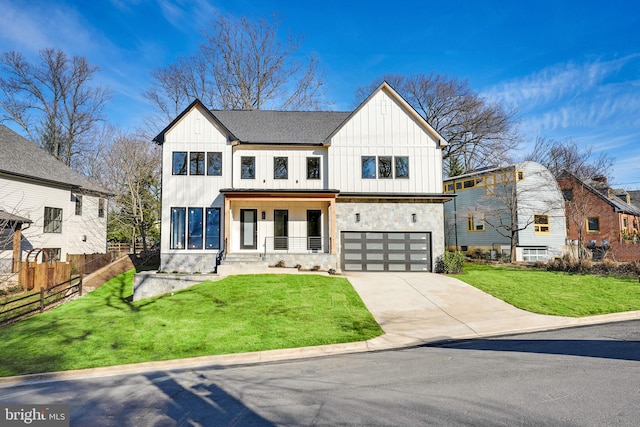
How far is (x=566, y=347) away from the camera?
7.81m

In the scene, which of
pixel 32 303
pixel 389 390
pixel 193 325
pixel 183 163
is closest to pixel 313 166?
pixel 183 163

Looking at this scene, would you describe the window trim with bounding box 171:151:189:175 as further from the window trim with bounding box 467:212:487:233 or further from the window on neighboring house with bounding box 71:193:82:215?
the window trim with bounding box 467:212:487:233

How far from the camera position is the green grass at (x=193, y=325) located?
8.77 metres

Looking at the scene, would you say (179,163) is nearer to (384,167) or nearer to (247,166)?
(247,166)

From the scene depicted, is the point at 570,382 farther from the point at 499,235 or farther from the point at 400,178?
the point at 499,235

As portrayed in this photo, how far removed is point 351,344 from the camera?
8812 mm

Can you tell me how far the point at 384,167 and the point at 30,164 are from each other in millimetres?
21865

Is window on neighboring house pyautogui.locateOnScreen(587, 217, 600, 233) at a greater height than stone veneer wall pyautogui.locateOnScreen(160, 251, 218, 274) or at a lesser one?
greater

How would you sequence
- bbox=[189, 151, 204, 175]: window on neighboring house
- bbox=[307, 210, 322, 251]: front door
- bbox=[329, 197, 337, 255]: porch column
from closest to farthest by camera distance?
bbox=[329, 197, 337, 255]: porch column, bbox=[189, 151, 204, 175]: window on neighboring house, bbox=[307, 210, 322, 251]: front door

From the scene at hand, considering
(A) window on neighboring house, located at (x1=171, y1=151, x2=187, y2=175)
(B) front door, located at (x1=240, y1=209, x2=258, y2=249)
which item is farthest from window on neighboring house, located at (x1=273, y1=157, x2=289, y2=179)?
(A) window on neighboring house, located at (x1=171, y1=151, x2=187, y2=175)

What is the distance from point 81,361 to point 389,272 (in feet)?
45.6

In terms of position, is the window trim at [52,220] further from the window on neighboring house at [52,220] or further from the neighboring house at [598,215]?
the neighboring house at [598,215]

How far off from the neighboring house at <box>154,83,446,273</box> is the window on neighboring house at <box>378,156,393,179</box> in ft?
0.18

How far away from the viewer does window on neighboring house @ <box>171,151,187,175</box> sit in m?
19.1
